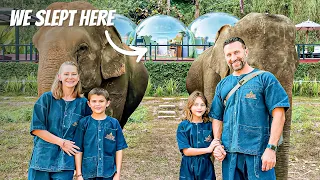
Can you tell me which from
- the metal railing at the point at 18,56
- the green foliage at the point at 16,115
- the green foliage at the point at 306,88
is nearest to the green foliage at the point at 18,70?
the metal railing at the point at 18,56

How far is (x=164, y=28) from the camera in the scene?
805 inches

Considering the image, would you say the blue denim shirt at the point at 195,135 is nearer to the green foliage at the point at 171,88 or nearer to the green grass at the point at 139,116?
the green grass at the point at 139,116

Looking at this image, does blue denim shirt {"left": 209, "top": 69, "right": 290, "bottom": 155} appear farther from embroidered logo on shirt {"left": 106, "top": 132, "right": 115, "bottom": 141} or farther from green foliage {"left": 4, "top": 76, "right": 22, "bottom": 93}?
green foliage {"left": 4, "top": 76, "right": 22, "bottom": 93}

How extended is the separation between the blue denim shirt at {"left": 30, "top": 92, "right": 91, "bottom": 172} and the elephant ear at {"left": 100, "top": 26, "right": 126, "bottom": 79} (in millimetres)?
1766

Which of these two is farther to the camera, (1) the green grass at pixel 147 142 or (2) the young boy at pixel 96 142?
(1) the green grass at pixel 147 142

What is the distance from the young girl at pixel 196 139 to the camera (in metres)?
3.93

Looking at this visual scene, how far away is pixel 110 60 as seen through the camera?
5688mm

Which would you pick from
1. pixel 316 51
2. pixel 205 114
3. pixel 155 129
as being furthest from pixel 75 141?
pixel 316 51

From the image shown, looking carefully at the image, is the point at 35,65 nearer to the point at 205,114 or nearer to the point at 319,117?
the point at 319,117

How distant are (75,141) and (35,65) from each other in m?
13.4

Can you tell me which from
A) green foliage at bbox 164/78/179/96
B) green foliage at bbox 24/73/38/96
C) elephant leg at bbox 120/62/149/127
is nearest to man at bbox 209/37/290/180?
elephant leg at bbox 120/62/149/127

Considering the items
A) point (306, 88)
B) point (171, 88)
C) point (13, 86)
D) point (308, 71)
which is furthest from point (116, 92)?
point (308, 71)

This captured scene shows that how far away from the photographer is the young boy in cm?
385

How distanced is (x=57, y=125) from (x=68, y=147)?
0.69ft
